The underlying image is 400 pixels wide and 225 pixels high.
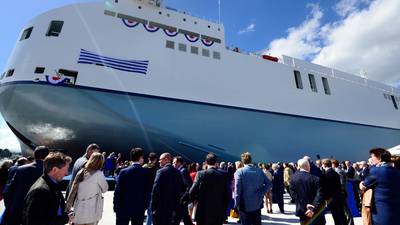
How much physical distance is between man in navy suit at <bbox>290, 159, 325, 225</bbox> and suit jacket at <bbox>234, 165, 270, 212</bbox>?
21.2 inches

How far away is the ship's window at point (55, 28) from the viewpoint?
12.4 meters

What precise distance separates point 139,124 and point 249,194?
927cm

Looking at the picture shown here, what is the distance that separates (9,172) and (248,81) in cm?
1364

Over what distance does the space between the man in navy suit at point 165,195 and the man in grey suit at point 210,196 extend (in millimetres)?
302

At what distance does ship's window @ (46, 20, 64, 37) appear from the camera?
12.4m

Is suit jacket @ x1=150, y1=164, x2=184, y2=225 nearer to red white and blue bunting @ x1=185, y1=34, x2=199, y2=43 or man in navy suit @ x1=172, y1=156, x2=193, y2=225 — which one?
man in navy suit @ x1=172, y1=156, x2=193, y2=225

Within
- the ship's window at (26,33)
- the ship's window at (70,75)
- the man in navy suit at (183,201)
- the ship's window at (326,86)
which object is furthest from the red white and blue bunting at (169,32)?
the man in navy suit at (183,201)

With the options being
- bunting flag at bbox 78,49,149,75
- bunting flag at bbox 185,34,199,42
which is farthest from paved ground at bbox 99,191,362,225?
bunting flag at bbox 185,34,199,42

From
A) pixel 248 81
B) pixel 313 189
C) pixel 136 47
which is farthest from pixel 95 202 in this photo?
pixel 248 81

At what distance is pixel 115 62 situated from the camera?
40.5 ft

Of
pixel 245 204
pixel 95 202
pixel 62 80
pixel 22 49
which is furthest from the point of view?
pixel 22 49

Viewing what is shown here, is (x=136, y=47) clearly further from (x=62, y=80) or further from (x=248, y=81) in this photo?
(x=248, y=81)

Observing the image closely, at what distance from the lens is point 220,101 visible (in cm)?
1443

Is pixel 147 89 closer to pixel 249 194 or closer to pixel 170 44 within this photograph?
pixel 170 44
